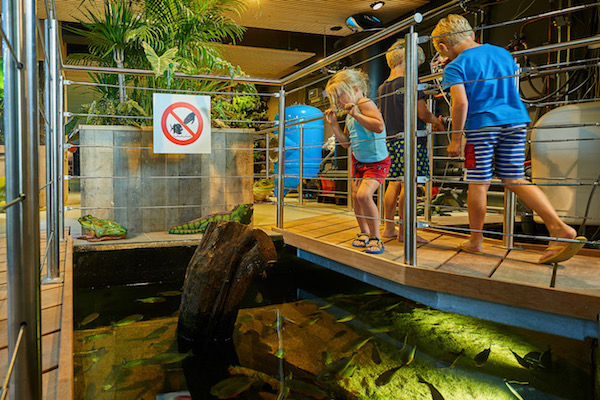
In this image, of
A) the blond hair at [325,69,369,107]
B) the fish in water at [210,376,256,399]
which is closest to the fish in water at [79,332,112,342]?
the fish in water at [210,376,256,399]

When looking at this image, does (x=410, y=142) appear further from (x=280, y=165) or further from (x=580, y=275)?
(x=280, y=165)

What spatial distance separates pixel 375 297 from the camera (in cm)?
295

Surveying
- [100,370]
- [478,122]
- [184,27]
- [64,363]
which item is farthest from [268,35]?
[64,363]

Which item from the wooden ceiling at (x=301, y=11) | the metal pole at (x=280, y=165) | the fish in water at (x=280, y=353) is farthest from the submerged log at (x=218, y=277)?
the wooden ceiling at (x=301, y=11)

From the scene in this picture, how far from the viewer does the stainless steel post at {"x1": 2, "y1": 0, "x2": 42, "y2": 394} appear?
24.0 inches

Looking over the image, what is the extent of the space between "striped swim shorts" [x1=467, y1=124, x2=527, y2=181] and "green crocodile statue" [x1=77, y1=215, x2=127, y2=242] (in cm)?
225

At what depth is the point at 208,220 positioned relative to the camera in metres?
3.28

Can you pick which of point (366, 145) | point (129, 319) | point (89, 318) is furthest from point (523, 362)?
point (89, 318)

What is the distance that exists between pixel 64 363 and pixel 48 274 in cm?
98

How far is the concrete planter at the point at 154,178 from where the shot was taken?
3.27 metres

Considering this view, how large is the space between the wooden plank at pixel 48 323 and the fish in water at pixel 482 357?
62.7 inches

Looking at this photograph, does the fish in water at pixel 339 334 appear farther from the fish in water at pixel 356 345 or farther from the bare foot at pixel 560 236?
the bare foot at pixel 560 236

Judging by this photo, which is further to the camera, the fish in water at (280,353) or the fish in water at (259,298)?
the fish in water at (259,298)

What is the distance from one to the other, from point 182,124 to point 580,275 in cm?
257
